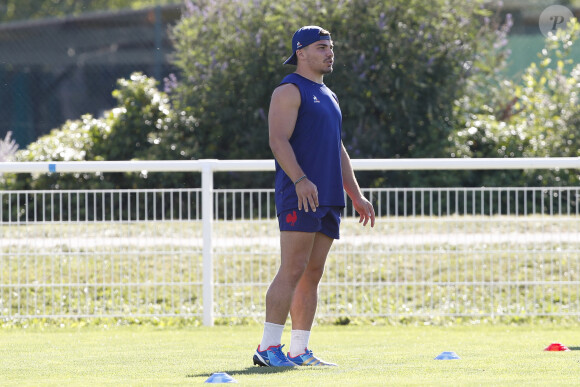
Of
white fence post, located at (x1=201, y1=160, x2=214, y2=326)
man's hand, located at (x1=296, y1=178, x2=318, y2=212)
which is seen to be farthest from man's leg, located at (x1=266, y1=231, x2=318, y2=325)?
white fence post, located at (x1=201, y1=160, x2=214, y2=326)

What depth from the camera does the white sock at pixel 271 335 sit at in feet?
18.0

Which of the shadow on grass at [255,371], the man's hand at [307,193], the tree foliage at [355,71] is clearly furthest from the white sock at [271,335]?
the tree foliage at [355,71]

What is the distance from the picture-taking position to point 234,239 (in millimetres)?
8242

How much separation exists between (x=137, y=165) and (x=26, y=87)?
16.5m

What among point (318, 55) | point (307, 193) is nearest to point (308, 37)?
point (318, 55)

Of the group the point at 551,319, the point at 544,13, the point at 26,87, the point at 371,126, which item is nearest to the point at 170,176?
the point at 371,126

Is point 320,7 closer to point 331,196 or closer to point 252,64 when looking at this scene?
point 252,64

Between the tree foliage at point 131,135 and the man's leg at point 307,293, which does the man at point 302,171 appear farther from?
the tree foliage at point 131,135

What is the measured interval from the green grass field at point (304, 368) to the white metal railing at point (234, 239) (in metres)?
0.28

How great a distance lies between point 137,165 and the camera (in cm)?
786

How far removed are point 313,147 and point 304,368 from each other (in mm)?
1130

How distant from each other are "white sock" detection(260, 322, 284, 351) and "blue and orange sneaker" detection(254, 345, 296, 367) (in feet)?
0.07

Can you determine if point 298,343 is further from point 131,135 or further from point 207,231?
point 131,135

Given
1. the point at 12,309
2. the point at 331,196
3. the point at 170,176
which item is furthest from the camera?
the point at 170,176
